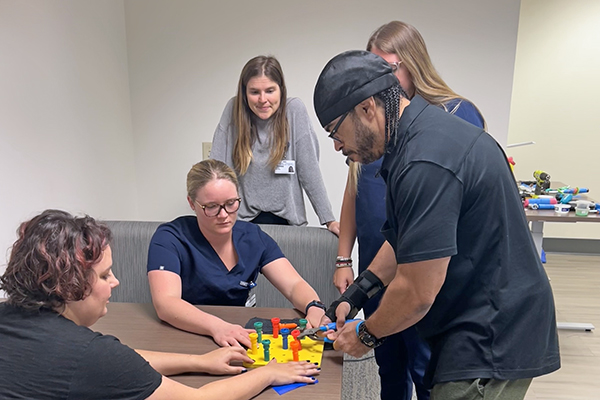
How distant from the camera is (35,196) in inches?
93.1

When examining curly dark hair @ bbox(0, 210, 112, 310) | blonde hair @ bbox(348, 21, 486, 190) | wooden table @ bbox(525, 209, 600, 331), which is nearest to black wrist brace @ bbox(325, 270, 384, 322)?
blonde hair @ bbox(348, 21, 486, 190)

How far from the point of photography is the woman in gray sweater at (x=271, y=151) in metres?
2.25

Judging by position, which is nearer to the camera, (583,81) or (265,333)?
(265,333)

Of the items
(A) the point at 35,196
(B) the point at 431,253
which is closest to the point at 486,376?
(B) the point at 431,253

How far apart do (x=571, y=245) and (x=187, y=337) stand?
443 centimetres

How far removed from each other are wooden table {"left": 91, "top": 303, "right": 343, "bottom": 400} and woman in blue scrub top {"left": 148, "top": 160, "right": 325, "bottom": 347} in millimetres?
69

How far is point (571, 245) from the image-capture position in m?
4.66

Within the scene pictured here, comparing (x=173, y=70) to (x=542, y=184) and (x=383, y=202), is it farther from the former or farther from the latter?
(x=542, y=184)

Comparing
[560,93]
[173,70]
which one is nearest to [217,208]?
[173,70]

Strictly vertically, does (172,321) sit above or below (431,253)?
below

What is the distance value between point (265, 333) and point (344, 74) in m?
0.84

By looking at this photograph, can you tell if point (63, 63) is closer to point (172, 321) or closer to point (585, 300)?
point (172, 321)

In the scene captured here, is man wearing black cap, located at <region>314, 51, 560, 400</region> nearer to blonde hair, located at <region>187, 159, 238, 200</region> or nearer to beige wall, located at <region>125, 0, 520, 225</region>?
blonde hair, located at <region>187, 159, 238, 200</region>

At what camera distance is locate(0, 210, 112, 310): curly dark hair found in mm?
888
